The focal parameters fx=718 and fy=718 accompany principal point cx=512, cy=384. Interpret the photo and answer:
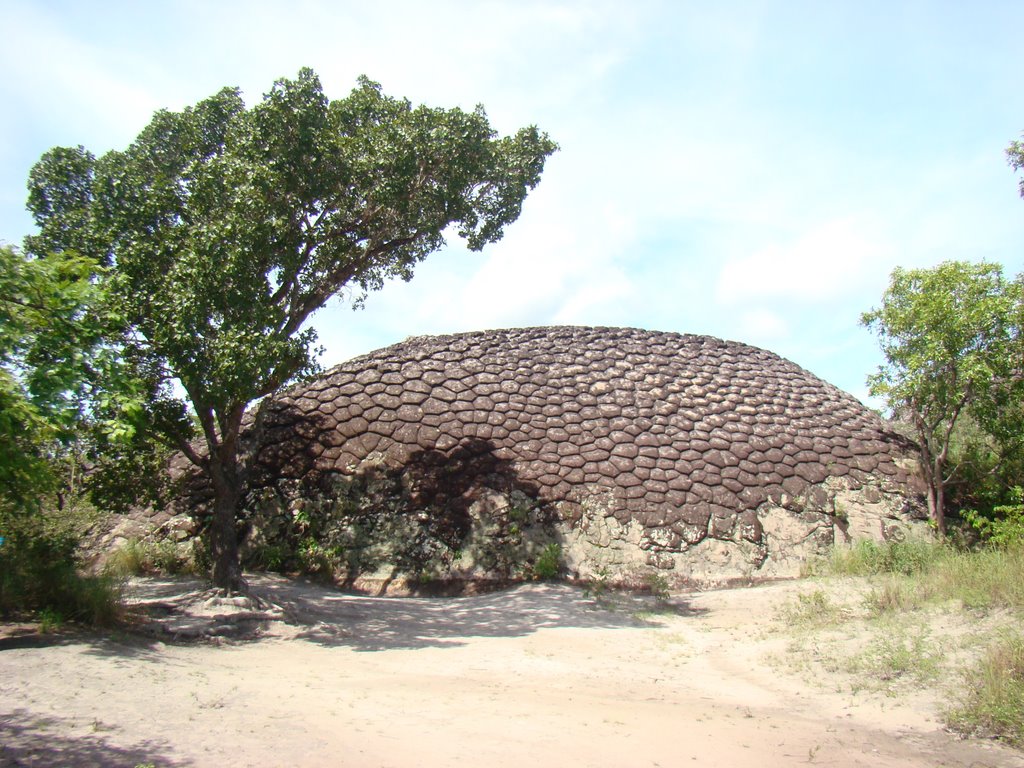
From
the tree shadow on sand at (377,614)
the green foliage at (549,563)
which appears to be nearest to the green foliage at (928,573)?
the tree shadow on sand at (377,614)

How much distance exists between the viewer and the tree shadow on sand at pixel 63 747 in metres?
3.58

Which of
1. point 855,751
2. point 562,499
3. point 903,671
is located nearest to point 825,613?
→ point 903,671

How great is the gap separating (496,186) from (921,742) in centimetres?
795

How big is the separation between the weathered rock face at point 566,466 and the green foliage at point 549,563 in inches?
5.4

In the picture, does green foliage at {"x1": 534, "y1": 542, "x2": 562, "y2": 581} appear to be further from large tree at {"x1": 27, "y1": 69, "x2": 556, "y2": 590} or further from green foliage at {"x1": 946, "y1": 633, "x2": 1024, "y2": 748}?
green foliage at {"x1": 946, "y1": 633, "x2": 1024, "y2": 748}

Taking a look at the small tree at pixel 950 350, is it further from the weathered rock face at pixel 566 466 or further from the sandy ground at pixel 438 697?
the sandy ground at pixel 438 697

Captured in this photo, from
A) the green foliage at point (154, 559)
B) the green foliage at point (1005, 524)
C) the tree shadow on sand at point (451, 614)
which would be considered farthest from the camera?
the green foliage at point (154, 559)

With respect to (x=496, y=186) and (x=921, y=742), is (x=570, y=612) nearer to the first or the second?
(x=921, y=742)

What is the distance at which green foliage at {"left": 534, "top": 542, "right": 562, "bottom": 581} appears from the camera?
998cm

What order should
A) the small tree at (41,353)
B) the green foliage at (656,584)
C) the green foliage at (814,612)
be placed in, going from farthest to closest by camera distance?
the green foliage at (656,584)
the green foliage at (814,612)
the small tree at (41,353)

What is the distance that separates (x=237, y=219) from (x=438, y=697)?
523cm

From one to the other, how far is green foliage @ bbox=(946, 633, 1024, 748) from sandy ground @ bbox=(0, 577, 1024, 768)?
0.15 meters

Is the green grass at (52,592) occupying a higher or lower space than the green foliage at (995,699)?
higher

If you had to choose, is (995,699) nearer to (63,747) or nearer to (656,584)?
(656,584)
